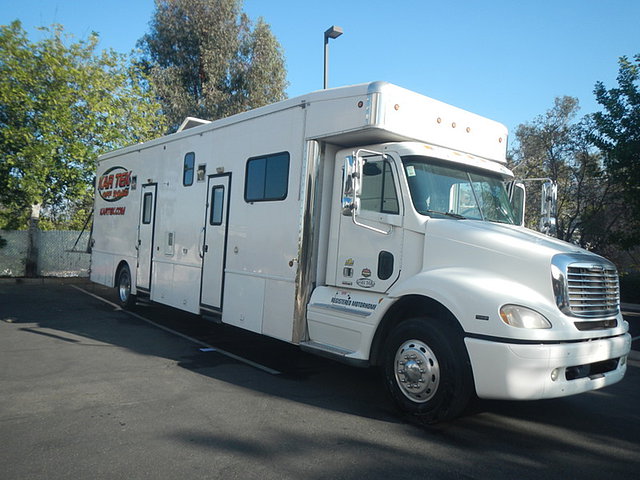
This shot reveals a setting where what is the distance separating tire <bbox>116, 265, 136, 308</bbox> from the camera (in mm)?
10836

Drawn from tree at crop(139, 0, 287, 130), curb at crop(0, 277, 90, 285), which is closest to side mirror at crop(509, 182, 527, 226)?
curb at crop(0, 277, 90, 285)

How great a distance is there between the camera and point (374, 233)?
555 cm

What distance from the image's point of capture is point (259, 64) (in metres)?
24.0

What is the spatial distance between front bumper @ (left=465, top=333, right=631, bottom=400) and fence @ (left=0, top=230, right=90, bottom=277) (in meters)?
15.7

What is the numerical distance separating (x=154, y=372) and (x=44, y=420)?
1.78 metres

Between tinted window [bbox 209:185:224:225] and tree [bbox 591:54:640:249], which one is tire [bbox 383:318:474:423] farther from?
tree [bbox 591:54:640:249]

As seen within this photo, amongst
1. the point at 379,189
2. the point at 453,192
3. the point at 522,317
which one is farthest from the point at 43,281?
the point at 522,317

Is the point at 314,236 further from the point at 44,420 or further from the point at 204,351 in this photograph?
the point at 44,420

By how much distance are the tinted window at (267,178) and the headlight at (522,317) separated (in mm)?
3191

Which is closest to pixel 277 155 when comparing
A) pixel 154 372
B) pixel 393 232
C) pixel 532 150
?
pixel 393 232

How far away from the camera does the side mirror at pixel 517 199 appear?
252 inches

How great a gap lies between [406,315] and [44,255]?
16.3 meters

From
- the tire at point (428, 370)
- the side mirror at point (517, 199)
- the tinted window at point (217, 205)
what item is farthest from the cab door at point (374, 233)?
the tinted window at point (217, 205)

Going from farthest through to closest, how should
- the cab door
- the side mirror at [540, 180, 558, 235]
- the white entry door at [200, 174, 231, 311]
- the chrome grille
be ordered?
the white entry door at [200, 174, 231, 311] < the side mirror at [540, 180, 558, 235] < the cab door < the chrome grille
